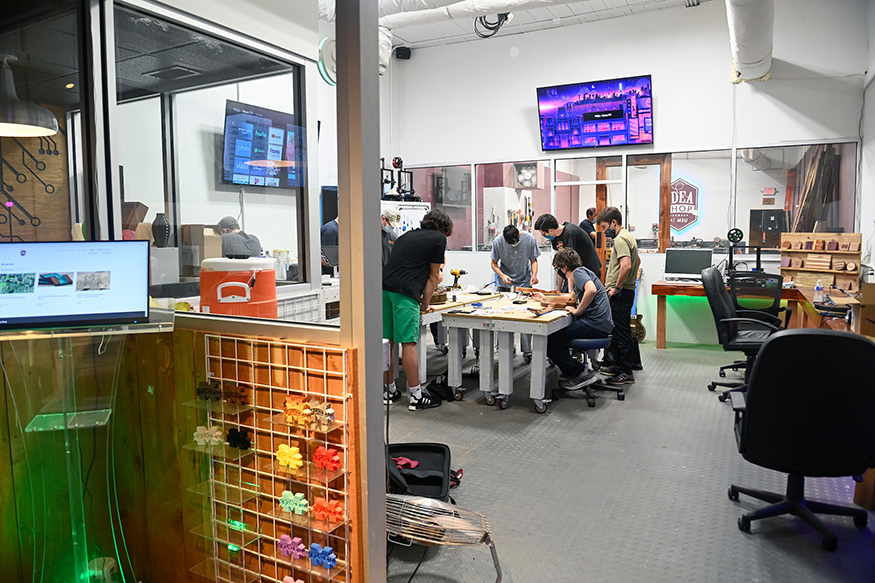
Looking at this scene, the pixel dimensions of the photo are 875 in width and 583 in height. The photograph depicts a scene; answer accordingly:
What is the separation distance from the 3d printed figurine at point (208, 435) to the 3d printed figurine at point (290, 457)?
0.32 metres

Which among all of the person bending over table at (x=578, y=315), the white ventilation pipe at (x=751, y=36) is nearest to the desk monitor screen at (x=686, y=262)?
the white ventilation pipe at (x=751, y=36)

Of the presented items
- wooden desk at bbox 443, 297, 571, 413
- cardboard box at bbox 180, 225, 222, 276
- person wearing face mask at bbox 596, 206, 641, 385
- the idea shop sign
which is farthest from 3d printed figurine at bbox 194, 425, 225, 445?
the idea shop sign

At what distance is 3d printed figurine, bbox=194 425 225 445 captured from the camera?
6.70 ft

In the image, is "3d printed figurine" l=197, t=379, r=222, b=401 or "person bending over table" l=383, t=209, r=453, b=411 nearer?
"3d printed figurine" l=197, t=379, r=222, b=401

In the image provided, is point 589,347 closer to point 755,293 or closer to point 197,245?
point 755,293

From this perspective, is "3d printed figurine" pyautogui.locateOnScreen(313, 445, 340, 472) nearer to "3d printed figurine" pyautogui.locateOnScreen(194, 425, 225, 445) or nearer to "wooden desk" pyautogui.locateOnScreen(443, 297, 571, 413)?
"3d printed figurine" pyautogui.locateOnScreen(194, 425, 225, 445)

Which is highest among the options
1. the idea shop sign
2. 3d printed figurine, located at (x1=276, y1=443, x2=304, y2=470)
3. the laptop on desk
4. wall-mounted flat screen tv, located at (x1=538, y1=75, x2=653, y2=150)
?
wall-mounted flat screen tv, located at (x1=538, y1=75, x2=653, y2=150)

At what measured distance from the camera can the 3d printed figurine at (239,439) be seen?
1.96 meters

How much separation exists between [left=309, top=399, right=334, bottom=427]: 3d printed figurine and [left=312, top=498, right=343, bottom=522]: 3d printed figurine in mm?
244

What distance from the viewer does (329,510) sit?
1.79m

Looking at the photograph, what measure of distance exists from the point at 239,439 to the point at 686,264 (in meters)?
6.40

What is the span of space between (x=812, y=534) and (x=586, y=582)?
1.25 metres

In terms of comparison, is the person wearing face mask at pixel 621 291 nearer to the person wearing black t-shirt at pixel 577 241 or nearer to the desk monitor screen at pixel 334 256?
the person wearing black t-shirt at pixel 577 241

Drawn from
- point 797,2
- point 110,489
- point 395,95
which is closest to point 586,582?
point 110,489
